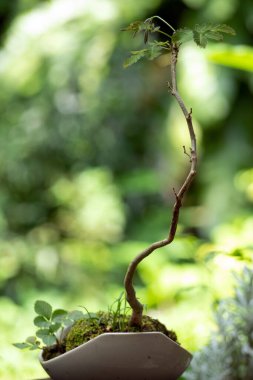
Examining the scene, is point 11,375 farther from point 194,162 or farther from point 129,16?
point 129,16

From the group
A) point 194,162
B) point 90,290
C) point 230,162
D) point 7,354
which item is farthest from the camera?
point 230,162

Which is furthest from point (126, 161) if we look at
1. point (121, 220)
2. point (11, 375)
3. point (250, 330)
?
point (250, 330)

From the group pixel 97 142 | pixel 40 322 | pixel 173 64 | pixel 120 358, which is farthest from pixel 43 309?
pixel 97 142

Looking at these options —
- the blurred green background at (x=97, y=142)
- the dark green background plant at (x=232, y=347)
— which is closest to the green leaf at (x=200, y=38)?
the dark green background plant at (x=232, y=347)

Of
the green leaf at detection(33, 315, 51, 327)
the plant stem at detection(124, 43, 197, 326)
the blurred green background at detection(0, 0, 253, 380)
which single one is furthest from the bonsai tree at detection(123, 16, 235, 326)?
the blurred green background at detection(0, 0, 253, 380)

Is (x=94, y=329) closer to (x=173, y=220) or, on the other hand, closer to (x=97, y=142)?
(x=173, y=220)

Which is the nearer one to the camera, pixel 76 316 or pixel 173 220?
pixel 173 220

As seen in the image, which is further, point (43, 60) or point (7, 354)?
point (43, 60)
